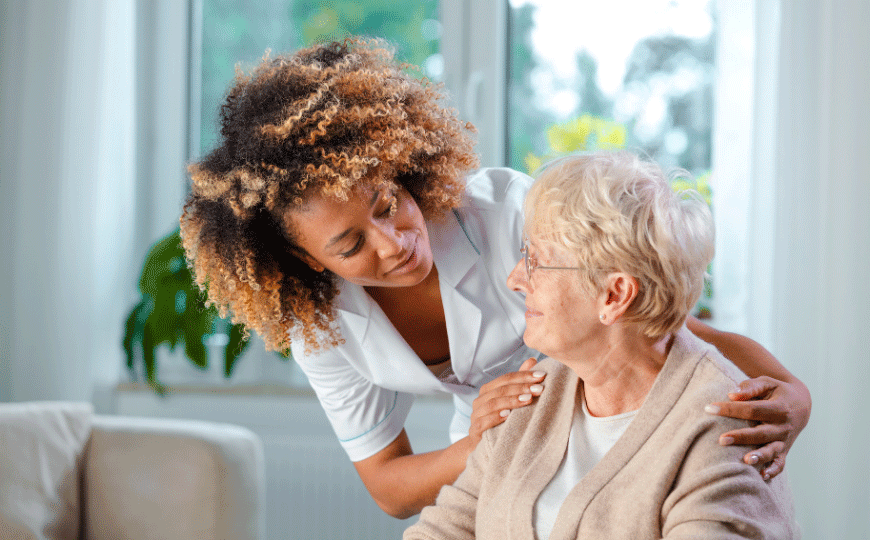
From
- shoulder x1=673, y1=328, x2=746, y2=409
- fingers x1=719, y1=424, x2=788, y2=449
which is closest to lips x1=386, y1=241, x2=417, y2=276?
shoulder x1=673, y1=328, x2=746, y2=409

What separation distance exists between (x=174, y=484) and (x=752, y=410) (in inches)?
55.9

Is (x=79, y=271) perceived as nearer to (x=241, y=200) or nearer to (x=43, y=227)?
(x=43, y=227)

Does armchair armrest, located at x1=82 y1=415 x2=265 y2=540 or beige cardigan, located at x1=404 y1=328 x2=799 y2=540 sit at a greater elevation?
beige cardigan, located at x1=404 y1=328 x2=799 y2=540

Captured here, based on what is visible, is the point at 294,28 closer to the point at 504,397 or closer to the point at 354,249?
the point at 354,249

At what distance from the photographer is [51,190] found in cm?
270

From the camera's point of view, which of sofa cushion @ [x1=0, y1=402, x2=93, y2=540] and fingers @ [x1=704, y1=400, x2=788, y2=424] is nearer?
fingers @ [x1=704, y1=400, x2=788, y2=424]

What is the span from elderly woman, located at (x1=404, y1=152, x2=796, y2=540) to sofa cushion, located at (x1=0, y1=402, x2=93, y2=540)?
3.68ft

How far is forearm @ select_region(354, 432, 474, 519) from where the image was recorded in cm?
143

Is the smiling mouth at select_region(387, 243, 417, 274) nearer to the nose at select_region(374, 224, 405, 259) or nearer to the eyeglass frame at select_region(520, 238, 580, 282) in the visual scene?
the nose at select_region(374, 224, 405, 259)

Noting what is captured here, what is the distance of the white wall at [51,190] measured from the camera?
2.69m

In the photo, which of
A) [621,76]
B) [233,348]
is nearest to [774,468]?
[233,348]

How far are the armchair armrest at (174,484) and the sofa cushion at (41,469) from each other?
48mm

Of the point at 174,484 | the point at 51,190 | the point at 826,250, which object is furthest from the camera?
the point at 51,190

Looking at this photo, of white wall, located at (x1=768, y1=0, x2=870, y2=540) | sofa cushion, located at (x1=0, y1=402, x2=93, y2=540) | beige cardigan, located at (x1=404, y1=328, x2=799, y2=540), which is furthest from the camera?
white wall, located at (x1=768, y1=0, x2=870, y2=540)
